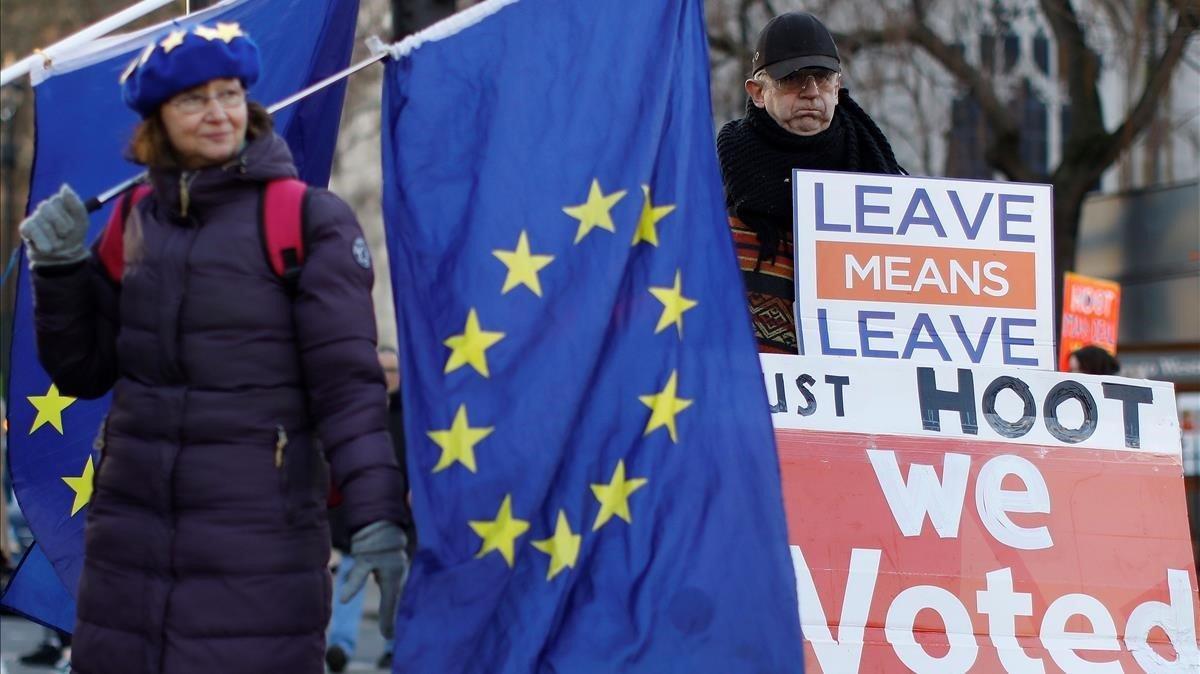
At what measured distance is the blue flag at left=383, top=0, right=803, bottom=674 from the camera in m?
4.04

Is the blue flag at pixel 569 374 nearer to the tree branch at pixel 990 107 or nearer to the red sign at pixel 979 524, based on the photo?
the red sign at pixel 979 524

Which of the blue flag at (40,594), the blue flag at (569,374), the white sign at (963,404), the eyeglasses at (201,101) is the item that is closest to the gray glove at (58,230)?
the eyeglasses at (201,101)

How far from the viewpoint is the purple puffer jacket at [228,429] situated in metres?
3.69

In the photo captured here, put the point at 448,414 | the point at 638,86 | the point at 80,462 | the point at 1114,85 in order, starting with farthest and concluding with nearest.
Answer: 1. the point at 1114,85
2. the point at 80,462
3. the point at 638,86
4. the point at 448,414

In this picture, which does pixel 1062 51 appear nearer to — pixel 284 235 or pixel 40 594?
pixel 40 594

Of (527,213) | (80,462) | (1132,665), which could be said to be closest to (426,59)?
(527,213)

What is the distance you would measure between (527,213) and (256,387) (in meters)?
0.80

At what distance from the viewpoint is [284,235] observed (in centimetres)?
373

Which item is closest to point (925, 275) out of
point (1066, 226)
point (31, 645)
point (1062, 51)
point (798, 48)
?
point (798, 48)

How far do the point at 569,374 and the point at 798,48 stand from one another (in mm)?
1853

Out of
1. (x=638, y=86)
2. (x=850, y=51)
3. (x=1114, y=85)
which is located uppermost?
(x=638, y=86)

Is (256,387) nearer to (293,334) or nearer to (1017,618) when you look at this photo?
(293,334)

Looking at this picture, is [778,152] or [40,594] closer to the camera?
[40,594]

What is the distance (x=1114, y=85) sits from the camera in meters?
29.4
